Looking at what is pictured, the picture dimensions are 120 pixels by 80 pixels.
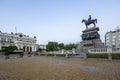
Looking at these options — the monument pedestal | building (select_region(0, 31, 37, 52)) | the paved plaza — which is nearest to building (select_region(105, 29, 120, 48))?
the monument pedestal

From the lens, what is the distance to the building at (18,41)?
70125 millimetres

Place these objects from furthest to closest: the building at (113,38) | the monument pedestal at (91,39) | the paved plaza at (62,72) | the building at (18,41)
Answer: the building at (113,38) < the building at (18,41) < the monument pedestal at (91,39) < the paved plaza at (62,72)

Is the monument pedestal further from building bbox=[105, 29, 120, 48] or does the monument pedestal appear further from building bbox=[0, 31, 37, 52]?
building bbox=[105, 29, 120, 48]

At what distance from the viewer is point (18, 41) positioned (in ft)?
250

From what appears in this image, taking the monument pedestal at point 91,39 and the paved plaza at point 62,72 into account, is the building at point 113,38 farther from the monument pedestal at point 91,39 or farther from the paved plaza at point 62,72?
the paved plaza at point 62,72

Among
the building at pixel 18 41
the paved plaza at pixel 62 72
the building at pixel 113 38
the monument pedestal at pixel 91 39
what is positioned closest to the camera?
the paved plaza at pixel 62 72

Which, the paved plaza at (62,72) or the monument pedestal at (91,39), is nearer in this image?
the paved plaza at (62,72)

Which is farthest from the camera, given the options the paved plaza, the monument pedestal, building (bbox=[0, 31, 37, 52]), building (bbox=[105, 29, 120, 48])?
building (bbox=[105, 29, 120, 48])

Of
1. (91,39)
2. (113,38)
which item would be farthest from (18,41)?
(113,38)

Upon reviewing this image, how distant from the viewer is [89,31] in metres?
43.1

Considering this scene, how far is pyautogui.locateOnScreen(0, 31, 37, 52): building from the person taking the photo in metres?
70.1

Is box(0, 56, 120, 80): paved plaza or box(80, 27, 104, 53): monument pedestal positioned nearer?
box(0, 56, 120, 80): paved plaza

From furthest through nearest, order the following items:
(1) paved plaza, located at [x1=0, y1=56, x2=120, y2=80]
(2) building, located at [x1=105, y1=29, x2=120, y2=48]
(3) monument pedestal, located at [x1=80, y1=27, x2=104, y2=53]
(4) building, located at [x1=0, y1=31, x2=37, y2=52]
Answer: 1. (2) building, located at [x1=105, y1=29, x2=120, y2=48]
2. (4) building, located at [x1=0, y1=31, x2=37, y2=52]
3. (3) monument pedestal, located at [x1=80, y1=27, x2=104, y2=53]
4. (1) paved plaza, located at [x1=0, y1=56, x2=120, y2=80]

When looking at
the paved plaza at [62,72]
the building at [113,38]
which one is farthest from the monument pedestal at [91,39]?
the building at [113,38]
